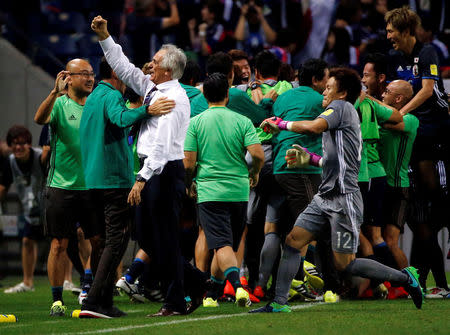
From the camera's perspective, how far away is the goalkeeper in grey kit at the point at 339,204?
7.59m

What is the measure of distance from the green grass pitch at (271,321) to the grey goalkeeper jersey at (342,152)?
102 centimetres

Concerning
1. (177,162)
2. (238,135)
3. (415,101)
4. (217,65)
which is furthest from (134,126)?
(415,101)

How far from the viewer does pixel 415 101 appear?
9906mm

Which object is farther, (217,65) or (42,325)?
(217,65)

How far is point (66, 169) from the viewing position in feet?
28.6

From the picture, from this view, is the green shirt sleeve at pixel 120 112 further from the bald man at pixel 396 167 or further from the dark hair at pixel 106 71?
the bald man at pixel 396 167

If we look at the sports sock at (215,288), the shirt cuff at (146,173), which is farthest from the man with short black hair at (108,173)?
the sports sock at (215,288)

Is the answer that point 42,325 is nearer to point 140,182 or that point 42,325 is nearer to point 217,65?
point 140,182

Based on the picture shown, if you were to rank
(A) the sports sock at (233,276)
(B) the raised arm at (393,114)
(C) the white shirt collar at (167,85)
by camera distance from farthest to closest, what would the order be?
(B) the raised arm at (393,114)
(A) the sports sock at (233,276)
(C) the white shirt collar at (167,85)

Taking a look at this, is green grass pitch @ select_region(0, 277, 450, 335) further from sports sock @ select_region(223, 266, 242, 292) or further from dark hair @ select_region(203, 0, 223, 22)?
dark hair @ select_region(203, 0, 223, 22)

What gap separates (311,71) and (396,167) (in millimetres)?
1464

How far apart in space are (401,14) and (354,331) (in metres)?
4.48

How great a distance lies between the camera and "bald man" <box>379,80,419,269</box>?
9.88 metres

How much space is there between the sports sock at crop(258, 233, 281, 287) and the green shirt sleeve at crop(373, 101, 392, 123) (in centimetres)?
155
